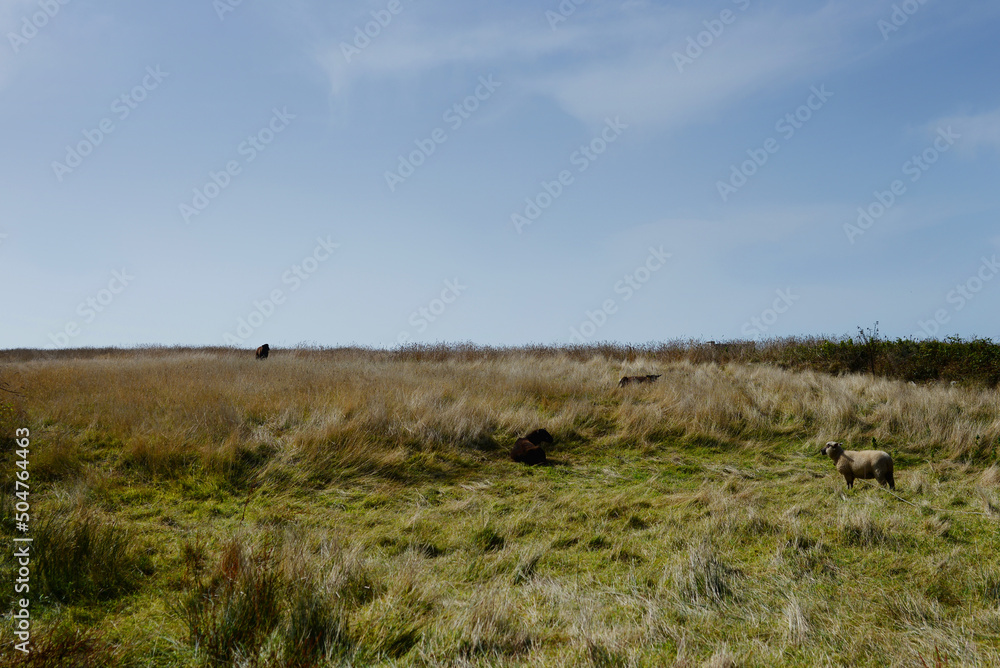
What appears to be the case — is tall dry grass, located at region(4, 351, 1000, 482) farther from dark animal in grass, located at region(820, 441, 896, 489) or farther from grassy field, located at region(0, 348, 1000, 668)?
dark animal in grass, located at region(820, 441, 896, 489)

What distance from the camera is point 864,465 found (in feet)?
23.2

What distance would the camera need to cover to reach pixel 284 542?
4.84 meters

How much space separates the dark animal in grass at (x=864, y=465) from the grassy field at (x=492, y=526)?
0.17 meters

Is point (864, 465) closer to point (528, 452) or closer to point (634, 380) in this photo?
point (528, 452)

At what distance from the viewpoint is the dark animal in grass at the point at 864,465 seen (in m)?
6.92

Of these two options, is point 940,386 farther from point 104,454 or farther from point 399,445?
point 104,454

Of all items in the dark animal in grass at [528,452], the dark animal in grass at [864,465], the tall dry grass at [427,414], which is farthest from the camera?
the dark animal in grass at [528,452]

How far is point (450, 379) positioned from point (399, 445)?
4577 mm

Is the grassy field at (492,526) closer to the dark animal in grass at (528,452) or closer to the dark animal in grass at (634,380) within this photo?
the dark animal in grass at (528,452)

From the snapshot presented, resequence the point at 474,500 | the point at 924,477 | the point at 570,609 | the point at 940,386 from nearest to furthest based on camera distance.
Result: the point at 570,609, the point at 474,500, the point at 924,477, the point at 940,386

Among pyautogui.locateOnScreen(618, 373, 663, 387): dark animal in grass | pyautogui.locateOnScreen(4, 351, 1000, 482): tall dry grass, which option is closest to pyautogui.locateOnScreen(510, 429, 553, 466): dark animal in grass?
pyautogui.locateOnScreen(4, 351, 1000, 482): tall dry grass

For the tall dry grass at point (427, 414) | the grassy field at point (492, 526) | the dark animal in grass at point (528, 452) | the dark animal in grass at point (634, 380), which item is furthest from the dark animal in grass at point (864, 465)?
the dark animal in grass at point (634, 380)

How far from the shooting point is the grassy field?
11.0ft

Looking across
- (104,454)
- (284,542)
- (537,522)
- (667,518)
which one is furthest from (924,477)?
(104,454)
